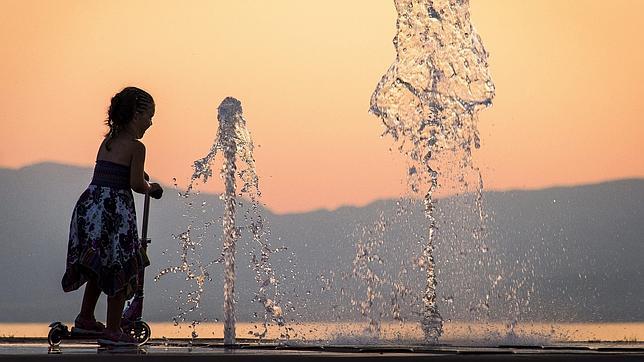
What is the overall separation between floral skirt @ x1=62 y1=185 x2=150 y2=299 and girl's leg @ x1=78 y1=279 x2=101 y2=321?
50 millimetres

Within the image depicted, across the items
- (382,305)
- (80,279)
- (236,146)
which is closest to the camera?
(80,279)

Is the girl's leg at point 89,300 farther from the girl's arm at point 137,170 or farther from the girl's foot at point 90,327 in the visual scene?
the girl's arm at point 137,170

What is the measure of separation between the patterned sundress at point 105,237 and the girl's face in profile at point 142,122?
30 cm

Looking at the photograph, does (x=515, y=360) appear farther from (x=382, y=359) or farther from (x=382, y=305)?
(x=382, y=305)

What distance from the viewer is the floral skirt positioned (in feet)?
29.6

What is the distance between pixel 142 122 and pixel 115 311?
A: 4.23 feet

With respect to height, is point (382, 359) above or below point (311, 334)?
below

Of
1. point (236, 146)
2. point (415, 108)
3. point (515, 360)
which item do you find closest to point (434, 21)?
point (415, 108)

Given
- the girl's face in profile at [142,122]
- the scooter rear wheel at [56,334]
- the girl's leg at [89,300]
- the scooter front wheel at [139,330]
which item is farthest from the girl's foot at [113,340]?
the girl's face in profile at [142,122]

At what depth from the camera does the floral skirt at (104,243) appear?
9.02 metres

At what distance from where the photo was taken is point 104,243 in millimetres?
9070

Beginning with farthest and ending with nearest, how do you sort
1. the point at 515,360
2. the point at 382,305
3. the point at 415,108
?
1. the point at 415,108
2. the point at 382,305
3. the point at 515,360

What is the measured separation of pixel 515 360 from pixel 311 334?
6514 millimetres

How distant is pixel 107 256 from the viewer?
356 inches
